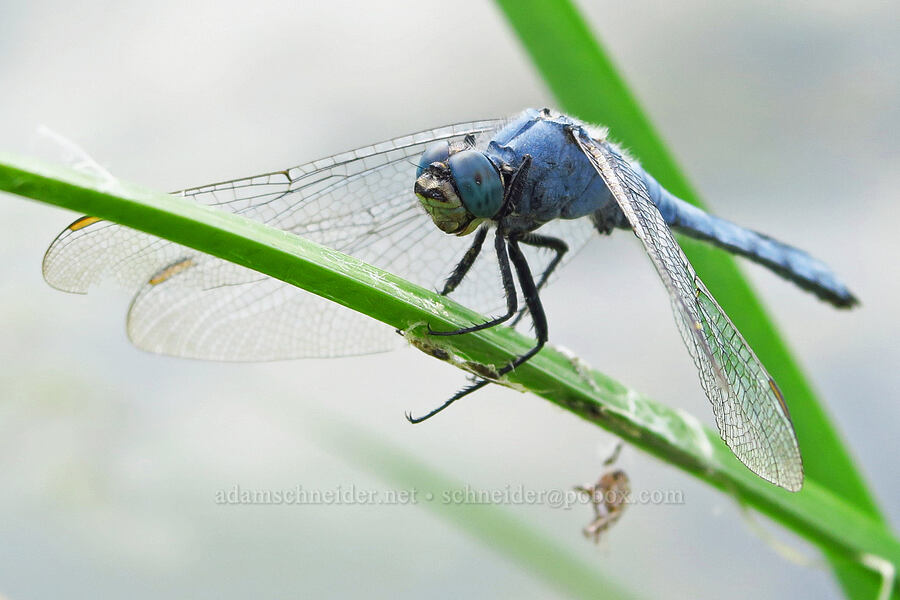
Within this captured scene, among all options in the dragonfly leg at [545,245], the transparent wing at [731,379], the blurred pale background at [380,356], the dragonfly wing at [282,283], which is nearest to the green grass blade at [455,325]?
the transparent wing at [731,379]

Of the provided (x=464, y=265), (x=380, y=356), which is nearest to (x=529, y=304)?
(x=464, y=265)

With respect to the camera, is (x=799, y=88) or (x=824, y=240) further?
(x=799, y=88)

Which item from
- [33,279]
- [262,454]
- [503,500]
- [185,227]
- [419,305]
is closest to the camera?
[185,227]

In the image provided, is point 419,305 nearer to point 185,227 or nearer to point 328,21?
point 185,227

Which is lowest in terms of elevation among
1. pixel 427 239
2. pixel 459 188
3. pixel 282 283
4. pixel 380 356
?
pixel 380 356

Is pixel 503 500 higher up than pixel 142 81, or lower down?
lower down

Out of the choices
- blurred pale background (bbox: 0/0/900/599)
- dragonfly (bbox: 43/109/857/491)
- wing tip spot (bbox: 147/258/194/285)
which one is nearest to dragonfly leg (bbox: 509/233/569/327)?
dragonfly (bbox: 43/109/857/491)

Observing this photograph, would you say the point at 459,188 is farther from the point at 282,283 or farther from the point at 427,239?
the point at 282,283

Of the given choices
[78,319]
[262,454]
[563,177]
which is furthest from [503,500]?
[78,319]
